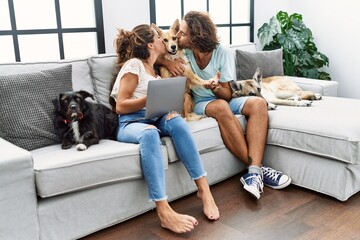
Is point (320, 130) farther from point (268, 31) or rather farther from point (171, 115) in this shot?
point (268, 31)

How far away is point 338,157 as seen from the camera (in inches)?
86.8

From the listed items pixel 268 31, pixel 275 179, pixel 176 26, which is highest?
pixel 176 26

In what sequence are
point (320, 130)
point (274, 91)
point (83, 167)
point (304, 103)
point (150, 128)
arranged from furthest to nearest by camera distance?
point (274, 91) < point (304, 103) < point (320, 130) < point (150, 128) < point (83, 167)

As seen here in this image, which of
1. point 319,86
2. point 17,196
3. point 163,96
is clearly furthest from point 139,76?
point 319,86

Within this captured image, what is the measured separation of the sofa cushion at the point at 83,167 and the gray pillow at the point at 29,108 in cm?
9

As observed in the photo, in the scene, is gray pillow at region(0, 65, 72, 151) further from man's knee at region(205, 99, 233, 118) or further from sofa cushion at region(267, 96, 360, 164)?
sofa cushion at region(267, 96, 360, 164)

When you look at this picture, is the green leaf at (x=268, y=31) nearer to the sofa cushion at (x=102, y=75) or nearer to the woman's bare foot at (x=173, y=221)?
the sofa cushion at (x=102, y=75)

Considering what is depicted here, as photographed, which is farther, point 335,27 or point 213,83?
point 335,27

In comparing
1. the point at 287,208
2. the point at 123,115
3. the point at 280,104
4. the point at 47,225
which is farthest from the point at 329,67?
the point at 47,225

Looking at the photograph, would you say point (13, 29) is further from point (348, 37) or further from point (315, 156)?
point (348, 37)

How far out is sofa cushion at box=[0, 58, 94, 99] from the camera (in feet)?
7.30

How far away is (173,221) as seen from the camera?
6.30 feet

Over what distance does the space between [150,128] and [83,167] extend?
42 cm

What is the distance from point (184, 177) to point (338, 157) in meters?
0.93
